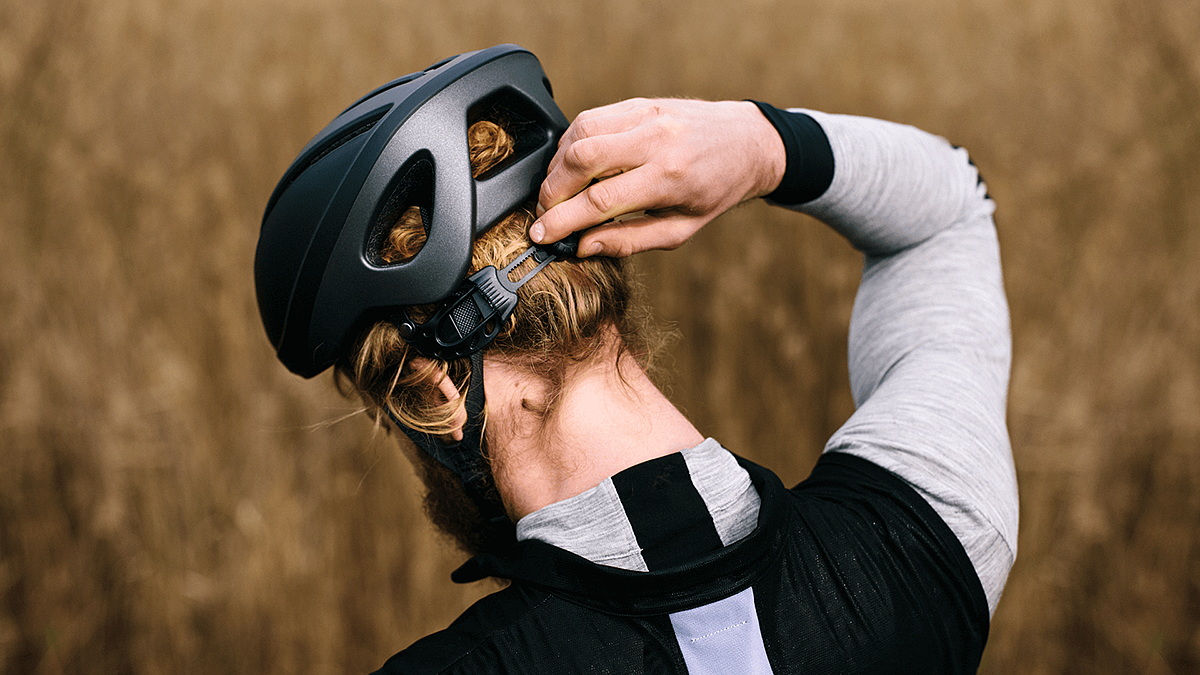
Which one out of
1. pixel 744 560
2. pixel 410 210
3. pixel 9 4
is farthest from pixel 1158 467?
pixel 9 4

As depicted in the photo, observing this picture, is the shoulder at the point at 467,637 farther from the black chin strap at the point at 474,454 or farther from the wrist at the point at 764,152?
the wrist at the point at 764,152

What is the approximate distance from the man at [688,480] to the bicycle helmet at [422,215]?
1 centimetres

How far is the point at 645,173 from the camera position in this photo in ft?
2.35

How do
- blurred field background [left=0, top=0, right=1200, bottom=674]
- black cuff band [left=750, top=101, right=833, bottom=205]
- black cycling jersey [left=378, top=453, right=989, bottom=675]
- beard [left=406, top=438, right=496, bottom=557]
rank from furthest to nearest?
blurred field background [left=0, top=0, right=1200, bottom=674], beard [left=406, top=438, right=496, bottom=557], black cuff band [left=750, top=101, right=833, bottom=205], black cycling jersey [left=378, top=453, right=989, bottom=675]

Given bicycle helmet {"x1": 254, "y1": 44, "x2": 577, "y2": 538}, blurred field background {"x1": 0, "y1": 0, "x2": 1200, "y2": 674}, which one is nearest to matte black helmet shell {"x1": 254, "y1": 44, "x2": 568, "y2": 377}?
bicycle helmet {"x1": 254, "y1": 44, "x2": 577, "y2": 538}

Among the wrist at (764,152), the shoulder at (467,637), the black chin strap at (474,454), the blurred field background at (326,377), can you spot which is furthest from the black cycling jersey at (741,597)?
the blurred field background at (326,377)

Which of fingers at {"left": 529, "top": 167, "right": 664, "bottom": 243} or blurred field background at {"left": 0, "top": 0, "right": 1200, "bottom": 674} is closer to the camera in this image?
fingers at {"left": 529, "top": 167, "right": 664, "bottom": 243}

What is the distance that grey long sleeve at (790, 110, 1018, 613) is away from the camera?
841 mm

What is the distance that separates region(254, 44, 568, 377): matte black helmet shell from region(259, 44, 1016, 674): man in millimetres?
42

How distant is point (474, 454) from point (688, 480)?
0.30m

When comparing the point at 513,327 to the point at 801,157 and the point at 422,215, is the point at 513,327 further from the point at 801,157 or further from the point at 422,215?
the point at 801,157

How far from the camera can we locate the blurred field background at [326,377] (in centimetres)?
205

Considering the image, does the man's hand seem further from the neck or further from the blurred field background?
the blurred field background

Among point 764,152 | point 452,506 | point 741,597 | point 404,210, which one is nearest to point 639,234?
point 764,152
